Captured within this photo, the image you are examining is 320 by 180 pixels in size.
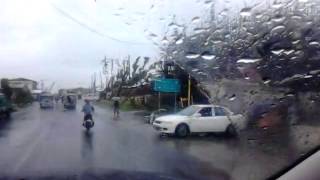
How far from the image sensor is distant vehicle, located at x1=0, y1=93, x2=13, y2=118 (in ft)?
11.2

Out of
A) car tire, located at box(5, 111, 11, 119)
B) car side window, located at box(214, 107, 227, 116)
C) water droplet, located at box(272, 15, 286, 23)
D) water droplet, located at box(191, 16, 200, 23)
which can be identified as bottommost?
car tire, located at box(5, 111, 11, 119)

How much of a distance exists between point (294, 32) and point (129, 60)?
3.71 feet

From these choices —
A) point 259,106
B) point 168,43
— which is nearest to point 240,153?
point 259,106

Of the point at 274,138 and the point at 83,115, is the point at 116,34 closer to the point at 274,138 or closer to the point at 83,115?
the point at 83,115

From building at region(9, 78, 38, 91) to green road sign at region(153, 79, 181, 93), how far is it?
31.4 inches

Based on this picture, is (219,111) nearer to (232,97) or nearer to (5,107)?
(232,97)

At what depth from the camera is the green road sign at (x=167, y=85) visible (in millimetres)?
3514

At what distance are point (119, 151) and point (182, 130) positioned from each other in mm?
478

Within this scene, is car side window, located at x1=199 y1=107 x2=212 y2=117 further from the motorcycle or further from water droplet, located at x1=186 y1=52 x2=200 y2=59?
the motorcycle

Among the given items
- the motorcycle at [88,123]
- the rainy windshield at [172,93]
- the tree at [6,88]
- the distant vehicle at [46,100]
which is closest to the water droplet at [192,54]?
the rainy windshield at [172,93]

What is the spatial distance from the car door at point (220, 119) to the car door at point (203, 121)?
38 mm

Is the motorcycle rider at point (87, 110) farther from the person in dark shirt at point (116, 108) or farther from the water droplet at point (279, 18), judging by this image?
the water droplet at point (279, 18)

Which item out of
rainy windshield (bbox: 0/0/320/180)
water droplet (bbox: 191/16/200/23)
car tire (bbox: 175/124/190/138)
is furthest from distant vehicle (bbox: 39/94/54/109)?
water droplet (bbox: 191/16/200/23)

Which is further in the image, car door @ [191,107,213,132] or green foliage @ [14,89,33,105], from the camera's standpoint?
car door @ [191,107,213,132]
